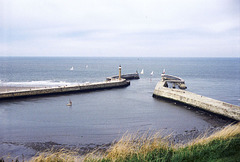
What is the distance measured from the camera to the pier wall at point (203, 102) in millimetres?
19712

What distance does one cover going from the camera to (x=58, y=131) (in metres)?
16.5

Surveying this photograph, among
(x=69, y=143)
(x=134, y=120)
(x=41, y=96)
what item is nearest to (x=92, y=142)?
(x=69, y=143)

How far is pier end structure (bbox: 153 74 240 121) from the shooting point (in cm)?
1973

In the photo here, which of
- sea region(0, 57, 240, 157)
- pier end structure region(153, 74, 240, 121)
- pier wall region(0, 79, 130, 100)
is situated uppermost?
pier wall region(0, 79, 130, 100)

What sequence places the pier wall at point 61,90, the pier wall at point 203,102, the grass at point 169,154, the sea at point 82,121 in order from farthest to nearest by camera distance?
the pier wall at point 61,90
the pier wall at point 203,102
the sea at point 82,121
the grass at point 169,154

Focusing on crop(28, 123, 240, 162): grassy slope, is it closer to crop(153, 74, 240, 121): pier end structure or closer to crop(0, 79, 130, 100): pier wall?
crop(153, 74, 240, 121): pier end structure

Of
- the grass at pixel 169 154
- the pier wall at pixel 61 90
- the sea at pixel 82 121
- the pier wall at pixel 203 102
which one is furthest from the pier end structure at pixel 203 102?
the grass at pixel 169 154

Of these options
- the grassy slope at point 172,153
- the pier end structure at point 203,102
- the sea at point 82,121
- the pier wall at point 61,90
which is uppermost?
the grassy slope at point 172,153

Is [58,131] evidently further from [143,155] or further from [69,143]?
[143,155]

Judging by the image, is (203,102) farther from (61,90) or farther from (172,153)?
(61,90)

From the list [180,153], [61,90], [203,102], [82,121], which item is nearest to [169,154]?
[180,153]

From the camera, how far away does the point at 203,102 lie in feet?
75.8

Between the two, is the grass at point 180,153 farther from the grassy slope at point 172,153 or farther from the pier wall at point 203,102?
the pier wall at point 203,102

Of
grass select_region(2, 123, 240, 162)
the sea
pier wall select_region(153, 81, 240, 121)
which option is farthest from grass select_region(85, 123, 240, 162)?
pier wall select_region(153, 81, 240, 121)
